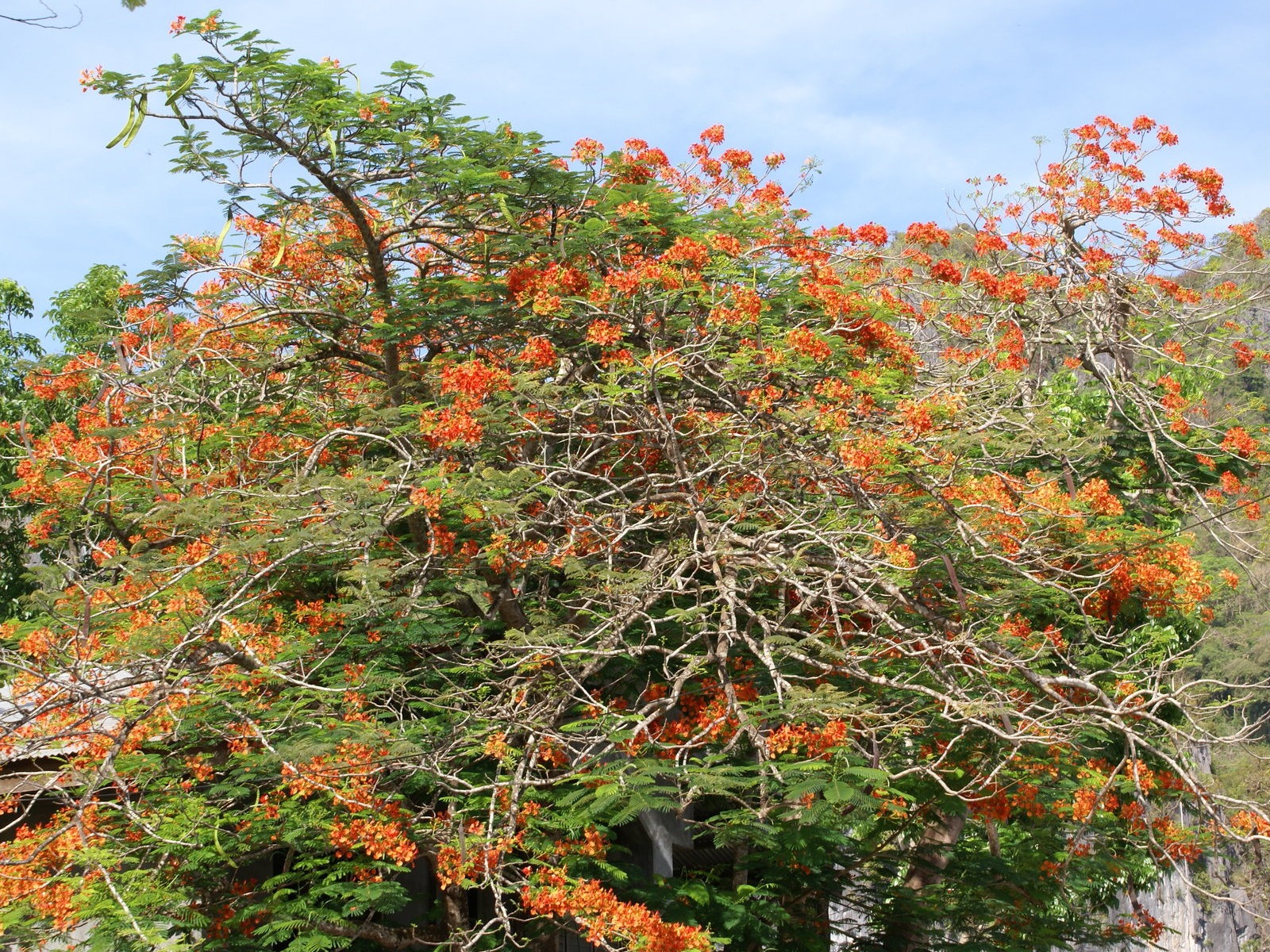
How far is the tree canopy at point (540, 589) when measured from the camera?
6.52 meters

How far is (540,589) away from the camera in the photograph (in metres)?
8.25

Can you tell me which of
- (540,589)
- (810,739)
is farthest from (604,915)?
(540,589)

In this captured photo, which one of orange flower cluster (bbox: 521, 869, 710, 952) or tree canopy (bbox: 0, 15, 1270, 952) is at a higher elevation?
tree canopy (bbox: 0, 15, 1270, 952)

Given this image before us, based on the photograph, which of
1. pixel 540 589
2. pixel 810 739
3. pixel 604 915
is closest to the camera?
pixel 604 915

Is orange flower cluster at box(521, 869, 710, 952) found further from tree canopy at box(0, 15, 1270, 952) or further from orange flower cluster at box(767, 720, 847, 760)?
orange flower cluster at box(767, 720, 847, 760)

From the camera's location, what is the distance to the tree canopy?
6520 millimetres

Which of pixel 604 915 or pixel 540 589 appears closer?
pixel 604 915

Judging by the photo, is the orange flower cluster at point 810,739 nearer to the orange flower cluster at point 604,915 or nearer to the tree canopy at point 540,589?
the tree canopy at point 540,589

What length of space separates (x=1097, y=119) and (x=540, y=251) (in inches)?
288

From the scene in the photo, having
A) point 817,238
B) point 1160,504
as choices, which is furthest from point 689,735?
point 1160,504

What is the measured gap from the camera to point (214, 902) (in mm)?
6961

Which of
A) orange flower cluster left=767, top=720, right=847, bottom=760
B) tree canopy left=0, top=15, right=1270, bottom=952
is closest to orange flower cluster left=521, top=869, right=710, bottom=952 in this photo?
tree canopy left=0, top=15, right=1270, bottom=952

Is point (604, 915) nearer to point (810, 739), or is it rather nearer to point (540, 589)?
point (810, 739)

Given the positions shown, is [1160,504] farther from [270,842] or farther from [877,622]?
[270,842]
